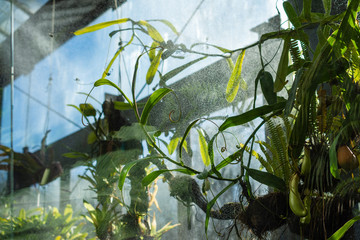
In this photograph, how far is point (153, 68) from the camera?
1.21 metres

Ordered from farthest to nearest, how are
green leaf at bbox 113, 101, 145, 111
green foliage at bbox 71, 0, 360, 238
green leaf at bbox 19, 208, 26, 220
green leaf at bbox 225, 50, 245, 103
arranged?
green leaf at bbox 19, 208, 26, 220
green leaf at bbox 113, 101, 145, 111
green leaf at bbox 225, 50, 245, 103
green foliage at bbox 71, 0, 360, 238

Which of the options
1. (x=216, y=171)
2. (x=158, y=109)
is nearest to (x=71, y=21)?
(x=158, y=109)

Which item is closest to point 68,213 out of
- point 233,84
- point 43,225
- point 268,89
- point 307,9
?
point 43,225

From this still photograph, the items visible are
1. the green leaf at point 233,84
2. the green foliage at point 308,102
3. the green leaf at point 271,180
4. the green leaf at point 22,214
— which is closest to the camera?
the green foliage at point 308,102

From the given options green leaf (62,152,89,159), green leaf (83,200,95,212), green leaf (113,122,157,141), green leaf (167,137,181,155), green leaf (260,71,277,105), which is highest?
green leaf (260,71,277,105)

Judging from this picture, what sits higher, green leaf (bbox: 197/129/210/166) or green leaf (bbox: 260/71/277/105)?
green leaf (bbox: 260/71/277/105)

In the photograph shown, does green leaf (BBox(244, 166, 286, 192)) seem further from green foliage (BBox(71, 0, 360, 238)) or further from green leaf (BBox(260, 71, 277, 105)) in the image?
green leaf (BBox(260, 71, 277, 105))

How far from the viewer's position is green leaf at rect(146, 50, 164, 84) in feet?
3.85

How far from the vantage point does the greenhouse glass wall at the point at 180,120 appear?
779 mm

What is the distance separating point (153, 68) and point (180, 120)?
0.63ft

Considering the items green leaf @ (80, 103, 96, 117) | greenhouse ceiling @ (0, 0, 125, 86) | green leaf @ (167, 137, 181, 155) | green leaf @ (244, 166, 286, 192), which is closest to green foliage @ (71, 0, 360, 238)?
green leaf @ (244, 166, 286, 192)

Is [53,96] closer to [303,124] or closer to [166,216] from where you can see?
[166,216]

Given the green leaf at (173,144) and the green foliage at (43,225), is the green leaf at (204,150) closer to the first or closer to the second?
the green leaf at (173,144)

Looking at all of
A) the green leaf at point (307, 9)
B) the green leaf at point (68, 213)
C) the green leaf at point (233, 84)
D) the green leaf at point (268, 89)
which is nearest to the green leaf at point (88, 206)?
the green leaf at point (68, 213)
